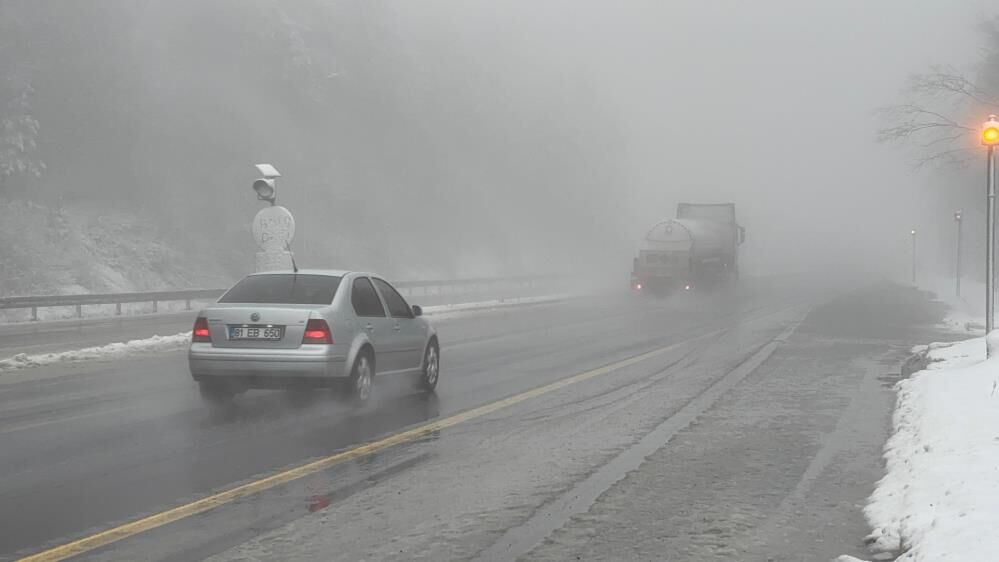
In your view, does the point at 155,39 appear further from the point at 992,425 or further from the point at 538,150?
the point at 992,425

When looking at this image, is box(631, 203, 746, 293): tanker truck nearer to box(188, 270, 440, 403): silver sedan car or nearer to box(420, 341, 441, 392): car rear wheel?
box(420, 341, 441, 392): car rear wheel

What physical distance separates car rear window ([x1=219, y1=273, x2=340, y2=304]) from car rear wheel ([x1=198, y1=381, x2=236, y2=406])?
0.95 metres

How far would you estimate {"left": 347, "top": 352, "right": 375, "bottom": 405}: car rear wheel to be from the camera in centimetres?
1037

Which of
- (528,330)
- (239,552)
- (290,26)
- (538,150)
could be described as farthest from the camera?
(538,150)

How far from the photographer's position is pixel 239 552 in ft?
17.2

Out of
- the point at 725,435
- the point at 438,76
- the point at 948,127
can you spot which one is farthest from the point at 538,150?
the point at 725,435

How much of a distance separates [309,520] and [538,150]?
236ft

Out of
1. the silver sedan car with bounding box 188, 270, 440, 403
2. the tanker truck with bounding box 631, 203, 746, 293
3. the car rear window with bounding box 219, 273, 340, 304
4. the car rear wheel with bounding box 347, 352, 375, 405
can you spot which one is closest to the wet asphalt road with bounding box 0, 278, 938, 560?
the car rear wheel with bounding box 347, 352, 375, 405

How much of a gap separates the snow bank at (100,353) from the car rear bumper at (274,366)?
6.44 meters

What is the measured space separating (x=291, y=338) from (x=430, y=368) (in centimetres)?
275

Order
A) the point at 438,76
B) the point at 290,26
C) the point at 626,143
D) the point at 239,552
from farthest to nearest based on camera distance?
the point at 626,143 → the point at 438,76 → the point at 290,26 → the point at 239,552

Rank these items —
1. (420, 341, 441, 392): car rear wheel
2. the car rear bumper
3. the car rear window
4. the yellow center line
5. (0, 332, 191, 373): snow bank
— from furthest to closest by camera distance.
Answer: (0, 332, 191, 373): snow bank
(420, 341, 441, 392): car rear wheel
the car rear window
the car rear bumper
the yellow center line

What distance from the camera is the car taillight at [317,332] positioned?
10094mm

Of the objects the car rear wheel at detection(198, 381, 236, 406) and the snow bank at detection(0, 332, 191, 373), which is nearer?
the car rear wheel at detection(198, 381, 236, 406)
